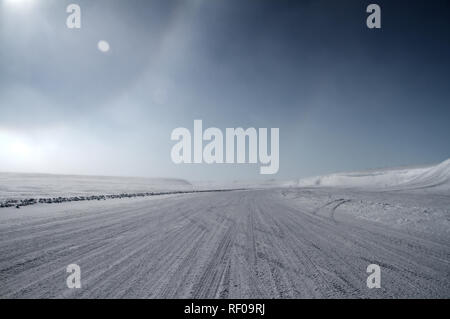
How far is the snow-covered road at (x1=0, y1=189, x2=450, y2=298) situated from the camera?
3107 mm

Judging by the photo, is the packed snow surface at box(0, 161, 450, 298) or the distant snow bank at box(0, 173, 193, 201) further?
the distant snow bank at box(0, 173, 193, 201)

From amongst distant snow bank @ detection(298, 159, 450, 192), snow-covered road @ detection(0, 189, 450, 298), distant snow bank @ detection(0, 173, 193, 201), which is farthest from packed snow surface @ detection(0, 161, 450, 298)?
distant snow bank @ detection(298, 159, 450, 192)

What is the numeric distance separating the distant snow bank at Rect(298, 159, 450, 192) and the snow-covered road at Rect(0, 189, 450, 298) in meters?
40.3

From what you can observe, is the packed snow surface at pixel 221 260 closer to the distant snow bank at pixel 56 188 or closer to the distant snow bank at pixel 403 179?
the distant snow bank at pixel 56 188

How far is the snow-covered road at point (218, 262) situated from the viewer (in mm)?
3107

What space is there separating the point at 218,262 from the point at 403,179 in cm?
8035

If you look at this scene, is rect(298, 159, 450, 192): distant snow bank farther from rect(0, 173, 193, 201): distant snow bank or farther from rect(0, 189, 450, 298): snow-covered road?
rect(0, 173, 193, 201): distant snow bank

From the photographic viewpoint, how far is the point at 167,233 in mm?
6652

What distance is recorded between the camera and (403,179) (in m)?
65.0

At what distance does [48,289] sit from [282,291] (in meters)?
3.24

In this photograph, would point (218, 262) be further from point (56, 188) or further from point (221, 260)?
point (56, 188)

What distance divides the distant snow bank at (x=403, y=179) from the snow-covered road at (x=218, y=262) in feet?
132

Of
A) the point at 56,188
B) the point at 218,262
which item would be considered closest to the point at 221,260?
the point at 218,262
